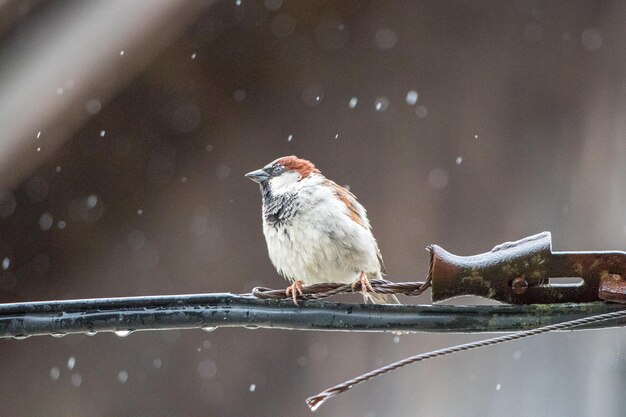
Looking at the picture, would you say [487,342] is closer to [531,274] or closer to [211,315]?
[531,274]

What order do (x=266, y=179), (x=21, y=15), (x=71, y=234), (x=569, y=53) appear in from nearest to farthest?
(x=266, y=179)
(x=21, y=15)
(x=71, y=234)
(x=569, y=53)

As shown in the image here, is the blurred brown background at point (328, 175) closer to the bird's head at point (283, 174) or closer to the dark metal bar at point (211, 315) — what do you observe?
the bird's head at point (283, 174)

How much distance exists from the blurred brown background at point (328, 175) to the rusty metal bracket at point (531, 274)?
364cm

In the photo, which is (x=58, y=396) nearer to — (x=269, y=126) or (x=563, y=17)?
(x=269, y=126)

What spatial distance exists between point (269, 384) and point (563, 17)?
10.2 ft

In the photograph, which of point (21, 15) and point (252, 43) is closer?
point (21, 15)

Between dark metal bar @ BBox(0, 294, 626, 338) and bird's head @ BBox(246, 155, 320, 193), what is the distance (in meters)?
1.58

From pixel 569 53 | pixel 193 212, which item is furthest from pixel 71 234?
pixel 569 53

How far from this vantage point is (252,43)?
217 inches

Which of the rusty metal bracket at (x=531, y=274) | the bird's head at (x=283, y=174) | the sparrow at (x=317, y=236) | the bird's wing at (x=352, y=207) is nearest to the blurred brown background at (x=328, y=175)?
the bird's head at (x=283, y=174)

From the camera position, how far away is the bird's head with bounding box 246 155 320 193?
351 cm

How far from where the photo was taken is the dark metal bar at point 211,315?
72.0 inches

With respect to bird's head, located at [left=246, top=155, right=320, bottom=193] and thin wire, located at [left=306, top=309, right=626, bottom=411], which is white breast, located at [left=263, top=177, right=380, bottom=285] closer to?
bird's head, located at [left=246, top=155, right=320, bottom=193]

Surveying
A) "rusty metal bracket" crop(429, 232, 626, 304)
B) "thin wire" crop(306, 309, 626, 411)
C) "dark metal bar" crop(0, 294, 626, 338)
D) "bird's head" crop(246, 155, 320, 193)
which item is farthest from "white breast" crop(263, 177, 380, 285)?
"thin wire" crop(306, 309, 626, 411)
